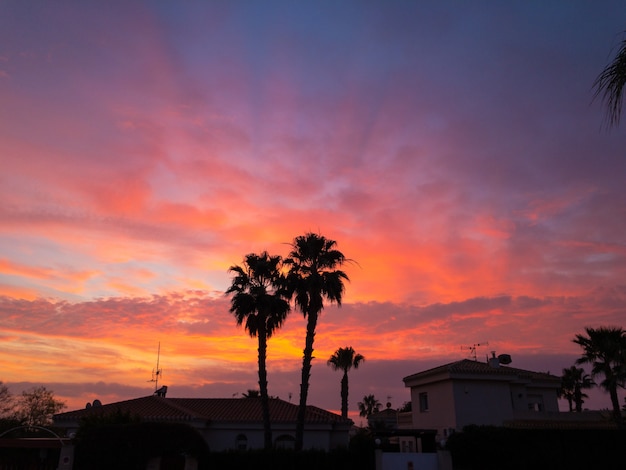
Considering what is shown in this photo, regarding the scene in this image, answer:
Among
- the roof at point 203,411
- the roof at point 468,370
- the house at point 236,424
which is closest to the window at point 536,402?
the roof at point 468,370

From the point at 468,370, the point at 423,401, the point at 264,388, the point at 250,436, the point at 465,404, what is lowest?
the point at 250,436

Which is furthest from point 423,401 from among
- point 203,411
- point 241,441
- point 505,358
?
point 203,411

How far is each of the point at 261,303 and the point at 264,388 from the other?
19.2 ft

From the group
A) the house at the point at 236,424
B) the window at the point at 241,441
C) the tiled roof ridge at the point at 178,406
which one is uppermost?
the tiled roof ridge at the point at 178,406

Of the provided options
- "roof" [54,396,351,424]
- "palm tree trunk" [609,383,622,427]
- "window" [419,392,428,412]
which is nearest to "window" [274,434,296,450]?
"roof" [54,396,351,424]

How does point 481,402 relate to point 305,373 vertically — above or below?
below

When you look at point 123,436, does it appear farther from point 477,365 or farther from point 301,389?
point 477,365

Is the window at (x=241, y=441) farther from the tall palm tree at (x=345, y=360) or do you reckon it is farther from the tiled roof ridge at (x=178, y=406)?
the tall palm tree at (x=345, y=360)

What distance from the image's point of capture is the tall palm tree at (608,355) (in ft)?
115

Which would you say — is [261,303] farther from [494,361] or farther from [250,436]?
[494,361]

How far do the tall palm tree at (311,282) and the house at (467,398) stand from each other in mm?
9779

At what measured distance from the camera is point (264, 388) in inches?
1328

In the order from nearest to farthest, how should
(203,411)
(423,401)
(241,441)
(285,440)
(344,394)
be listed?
(285,440) → (241,441) → (203,411) → (423,401) → (344,394)

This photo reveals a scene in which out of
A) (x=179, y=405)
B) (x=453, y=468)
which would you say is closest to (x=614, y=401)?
(x=453, y=468)
